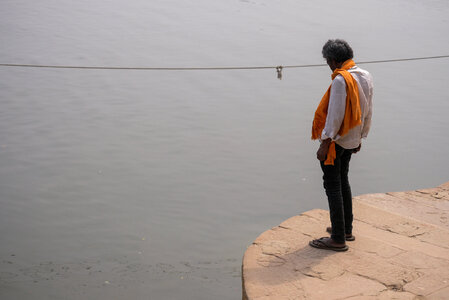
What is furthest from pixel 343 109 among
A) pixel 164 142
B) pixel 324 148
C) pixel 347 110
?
pixel 164 142

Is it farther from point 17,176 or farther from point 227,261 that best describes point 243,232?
point 17,176

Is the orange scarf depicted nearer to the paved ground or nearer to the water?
the paved ground

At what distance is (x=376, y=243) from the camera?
3.85 m

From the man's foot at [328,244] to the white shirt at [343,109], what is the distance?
2.16ft

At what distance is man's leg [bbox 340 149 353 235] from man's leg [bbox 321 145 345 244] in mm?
107

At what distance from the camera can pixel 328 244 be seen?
12.1 feet

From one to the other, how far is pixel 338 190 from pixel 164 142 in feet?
15.4

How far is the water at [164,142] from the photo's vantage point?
17.8 ft

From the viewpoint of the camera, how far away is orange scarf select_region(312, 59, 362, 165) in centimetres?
330

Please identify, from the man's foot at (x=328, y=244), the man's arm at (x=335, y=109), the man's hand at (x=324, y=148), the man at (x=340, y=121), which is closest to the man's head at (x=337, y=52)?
the man at (x=340, y=121)

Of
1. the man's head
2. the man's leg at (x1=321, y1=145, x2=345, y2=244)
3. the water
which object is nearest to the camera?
the man's head

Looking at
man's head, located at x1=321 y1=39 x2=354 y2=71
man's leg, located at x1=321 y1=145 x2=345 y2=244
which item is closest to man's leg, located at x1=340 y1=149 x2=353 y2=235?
man's leg, located at x1=321 y1=145 x2=345 y2=244

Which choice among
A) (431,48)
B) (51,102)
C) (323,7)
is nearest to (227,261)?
(51,102)

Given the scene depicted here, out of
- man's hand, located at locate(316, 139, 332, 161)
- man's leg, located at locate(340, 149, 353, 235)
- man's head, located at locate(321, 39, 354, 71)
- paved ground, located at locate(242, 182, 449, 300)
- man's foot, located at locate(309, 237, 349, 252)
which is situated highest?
man's head, located at locate(321, 39, 354, 71)
